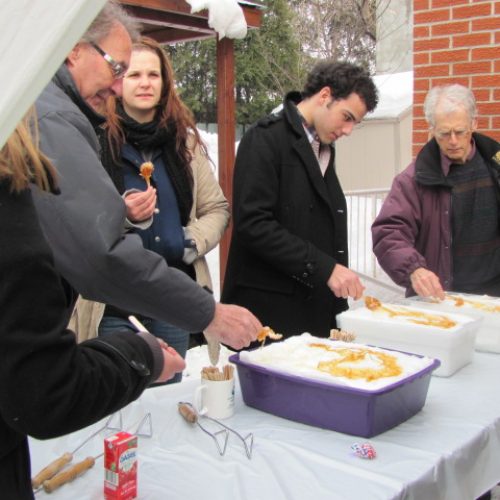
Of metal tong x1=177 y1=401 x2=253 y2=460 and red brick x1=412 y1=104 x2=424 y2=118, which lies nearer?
metal tong x1=177 y1=401 x2=253 y2=460

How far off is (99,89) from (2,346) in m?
0.98

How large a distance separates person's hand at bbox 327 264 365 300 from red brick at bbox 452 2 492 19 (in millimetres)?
1999

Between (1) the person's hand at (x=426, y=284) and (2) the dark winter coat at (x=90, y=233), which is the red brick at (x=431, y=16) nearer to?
(1) the person's hand at (x=426, y=284)

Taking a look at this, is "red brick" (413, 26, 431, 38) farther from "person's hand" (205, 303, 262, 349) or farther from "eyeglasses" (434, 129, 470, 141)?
"person's hand" (205, 303, 262, 349)

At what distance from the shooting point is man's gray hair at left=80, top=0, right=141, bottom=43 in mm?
1677

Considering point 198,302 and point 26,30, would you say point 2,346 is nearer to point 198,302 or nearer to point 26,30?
point 26,30

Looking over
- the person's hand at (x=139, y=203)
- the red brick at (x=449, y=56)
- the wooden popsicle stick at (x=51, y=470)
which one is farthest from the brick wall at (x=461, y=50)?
the wooden popsicle stick at (x=51, y=470)

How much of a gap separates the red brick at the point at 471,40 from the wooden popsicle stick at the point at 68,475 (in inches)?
124

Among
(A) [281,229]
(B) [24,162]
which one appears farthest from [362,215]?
(B) [24,162]

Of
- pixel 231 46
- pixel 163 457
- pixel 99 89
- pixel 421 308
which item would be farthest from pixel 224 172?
pixel 163 457

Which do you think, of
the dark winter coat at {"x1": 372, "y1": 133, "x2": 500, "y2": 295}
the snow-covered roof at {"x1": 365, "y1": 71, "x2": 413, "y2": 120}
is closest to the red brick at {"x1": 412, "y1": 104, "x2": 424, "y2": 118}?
the dark winter coat at {"x1": 372, "y1": 133, "x2": 500, "y2": 295}

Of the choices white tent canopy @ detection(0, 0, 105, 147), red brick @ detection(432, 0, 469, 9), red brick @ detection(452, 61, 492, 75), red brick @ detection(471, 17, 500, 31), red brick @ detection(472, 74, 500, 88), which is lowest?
white tent canopy @ detection(0, 0, 105, 147)

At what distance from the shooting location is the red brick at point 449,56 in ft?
12.1

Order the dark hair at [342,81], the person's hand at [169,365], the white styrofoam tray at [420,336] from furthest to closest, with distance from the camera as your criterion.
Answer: the dark hair at [342,81] → the white styrofoam tray at [420,336] → the person's hand at [169,365]
